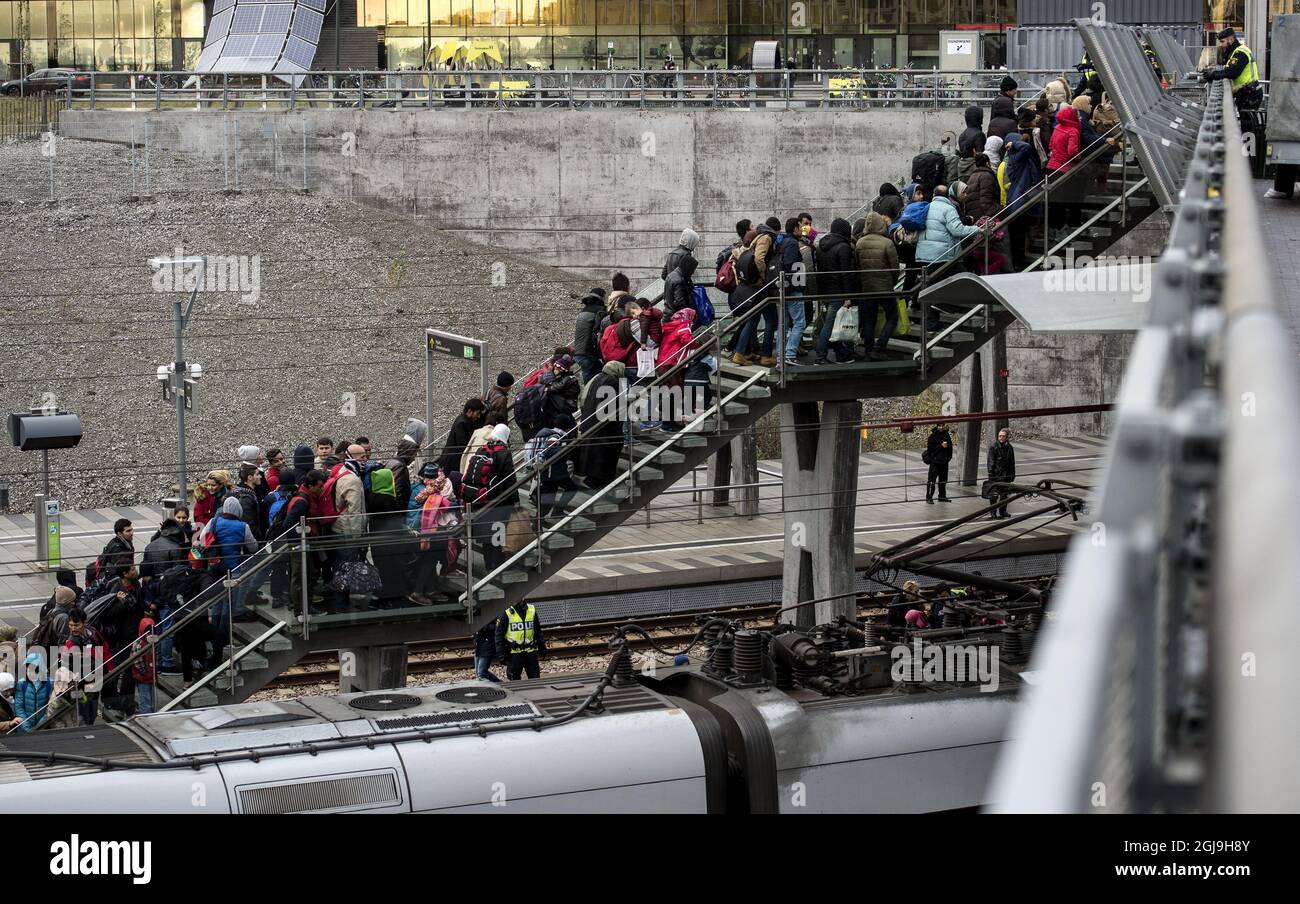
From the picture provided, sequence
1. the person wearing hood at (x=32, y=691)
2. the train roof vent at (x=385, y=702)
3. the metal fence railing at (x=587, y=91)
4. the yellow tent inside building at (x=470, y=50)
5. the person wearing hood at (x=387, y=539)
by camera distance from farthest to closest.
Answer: the yellow tent inside building at (x=470, y=50)
the metal fence railing at (x=587, y=91)
the person wearing hood at (x=387, y=539)
the person wearing hood at (x=32, y=691)
the train roof vent at (x=385, y=702)

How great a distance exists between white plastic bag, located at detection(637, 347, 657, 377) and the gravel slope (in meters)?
15.3

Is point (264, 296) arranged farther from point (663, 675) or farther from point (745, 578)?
point (663, 675)

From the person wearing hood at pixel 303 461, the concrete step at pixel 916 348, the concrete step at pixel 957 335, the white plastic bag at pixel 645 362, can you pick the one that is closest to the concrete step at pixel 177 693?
the person wearing hood at pixel 303 461

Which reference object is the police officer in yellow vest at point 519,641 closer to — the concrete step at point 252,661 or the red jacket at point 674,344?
the red jacket at point 674,344

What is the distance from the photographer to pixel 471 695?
1232 centimetres

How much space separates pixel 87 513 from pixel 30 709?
1538 cm

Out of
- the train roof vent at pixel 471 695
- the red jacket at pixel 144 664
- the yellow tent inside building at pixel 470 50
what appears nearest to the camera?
the train roof vent at pixel 471 695

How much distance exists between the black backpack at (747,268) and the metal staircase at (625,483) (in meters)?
0.38

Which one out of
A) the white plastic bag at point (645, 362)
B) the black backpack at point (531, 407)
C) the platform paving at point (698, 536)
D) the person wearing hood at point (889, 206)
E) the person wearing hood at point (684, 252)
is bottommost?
the platform paving at point (698, 536)

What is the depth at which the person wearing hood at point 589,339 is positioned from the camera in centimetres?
1703

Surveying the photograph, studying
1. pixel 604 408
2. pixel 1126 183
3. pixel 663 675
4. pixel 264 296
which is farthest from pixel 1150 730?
pixel 264 296

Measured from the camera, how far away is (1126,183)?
63.3 ft

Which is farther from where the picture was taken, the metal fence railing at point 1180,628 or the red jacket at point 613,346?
the red jacket at point 613,346

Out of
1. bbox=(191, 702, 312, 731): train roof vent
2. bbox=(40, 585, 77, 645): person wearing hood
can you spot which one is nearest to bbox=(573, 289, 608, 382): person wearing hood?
bbox=(40, 585, 77, 645): person wearing hood
